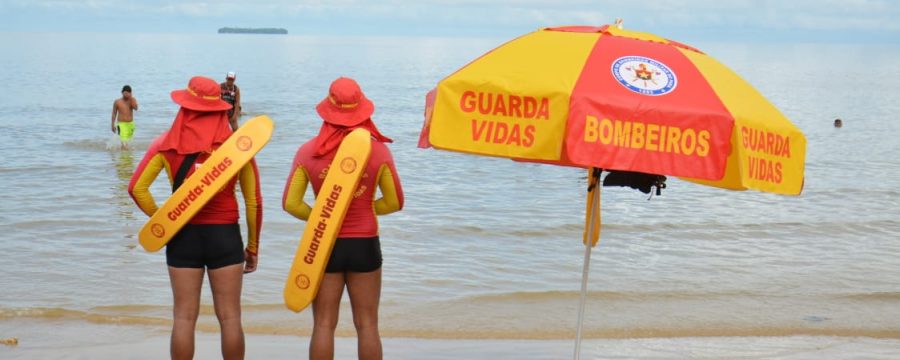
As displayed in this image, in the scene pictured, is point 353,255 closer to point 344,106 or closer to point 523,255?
point 344,106

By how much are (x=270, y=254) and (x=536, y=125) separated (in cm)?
741

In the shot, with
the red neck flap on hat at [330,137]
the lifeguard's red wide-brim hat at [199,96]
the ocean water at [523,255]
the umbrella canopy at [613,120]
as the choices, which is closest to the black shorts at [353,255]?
the red neck flap on hat at [330,137]

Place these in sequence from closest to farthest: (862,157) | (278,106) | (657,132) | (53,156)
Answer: (657,132) < (53,156) < (862,157) < (278,106)

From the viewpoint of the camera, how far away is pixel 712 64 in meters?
5.01

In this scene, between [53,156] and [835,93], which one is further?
[835,93]

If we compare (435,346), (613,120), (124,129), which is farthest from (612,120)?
(124,129)

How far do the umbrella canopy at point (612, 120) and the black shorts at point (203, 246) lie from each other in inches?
49.5

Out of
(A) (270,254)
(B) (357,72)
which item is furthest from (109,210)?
(B) (357,72)

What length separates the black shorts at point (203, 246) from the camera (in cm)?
523

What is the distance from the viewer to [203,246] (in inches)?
206

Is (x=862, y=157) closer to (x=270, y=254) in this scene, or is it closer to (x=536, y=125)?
(x=270, y=254)

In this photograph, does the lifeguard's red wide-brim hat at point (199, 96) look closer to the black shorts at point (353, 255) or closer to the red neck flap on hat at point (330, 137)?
the red neck flap on hat at point (330, 137)

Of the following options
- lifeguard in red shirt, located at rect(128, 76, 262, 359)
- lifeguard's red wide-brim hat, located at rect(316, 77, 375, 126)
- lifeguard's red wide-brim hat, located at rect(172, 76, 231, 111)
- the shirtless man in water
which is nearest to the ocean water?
A: the shirtless man in water

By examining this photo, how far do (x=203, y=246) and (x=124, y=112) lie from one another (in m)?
16.3
